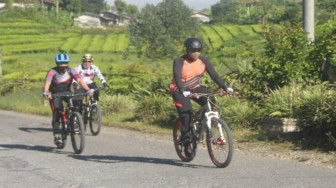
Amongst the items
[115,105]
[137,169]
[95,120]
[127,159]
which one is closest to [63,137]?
[127,159]

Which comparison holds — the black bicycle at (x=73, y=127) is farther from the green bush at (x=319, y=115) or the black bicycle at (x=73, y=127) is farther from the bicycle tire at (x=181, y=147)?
the green bush at (x=319, y=115)

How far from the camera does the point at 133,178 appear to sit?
7.17m

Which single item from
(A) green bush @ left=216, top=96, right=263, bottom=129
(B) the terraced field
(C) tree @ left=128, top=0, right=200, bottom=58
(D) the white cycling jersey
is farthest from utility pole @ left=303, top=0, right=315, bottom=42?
(B) the terraced field

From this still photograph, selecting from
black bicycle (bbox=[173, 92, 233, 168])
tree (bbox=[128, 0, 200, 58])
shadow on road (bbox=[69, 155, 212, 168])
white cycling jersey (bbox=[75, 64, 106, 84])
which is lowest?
shadow on road (bbox=[69, 155, 212, 168])

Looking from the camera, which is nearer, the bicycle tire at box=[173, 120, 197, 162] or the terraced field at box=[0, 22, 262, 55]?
the bicycle tire at box=[173, 120, 197, 162]

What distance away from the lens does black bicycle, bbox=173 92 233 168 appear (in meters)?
7.25

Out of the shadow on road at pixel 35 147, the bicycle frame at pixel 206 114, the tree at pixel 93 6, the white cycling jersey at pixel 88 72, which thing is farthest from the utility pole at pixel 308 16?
the tree at pixel 93 6

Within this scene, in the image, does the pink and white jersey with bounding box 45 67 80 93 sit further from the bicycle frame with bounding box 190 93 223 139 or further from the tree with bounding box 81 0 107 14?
the tree with bounding box 81 0 107 14

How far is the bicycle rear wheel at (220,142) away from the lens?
283 inches

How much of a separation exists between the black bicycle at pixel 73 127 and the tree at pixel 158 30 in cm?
3497

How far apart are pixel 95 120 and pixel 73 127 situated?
3.16 metres

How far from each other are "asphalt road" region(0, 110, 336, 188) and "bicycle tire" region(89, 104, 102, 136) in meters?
1.54

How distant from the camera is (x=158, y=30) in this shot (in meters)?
47.3

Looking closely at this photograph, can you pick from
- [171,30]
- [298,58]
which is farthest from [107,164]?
[171,30]
